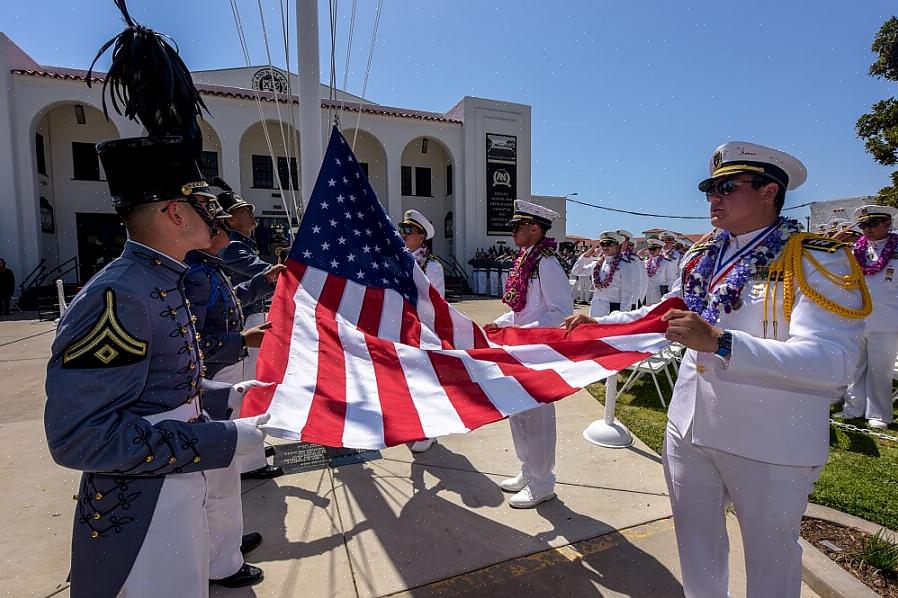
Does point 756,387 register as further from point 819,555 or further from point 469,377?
point 819,555

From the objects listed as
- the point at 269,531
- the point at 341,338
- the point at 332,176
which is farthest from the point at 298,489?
the point at 332,176

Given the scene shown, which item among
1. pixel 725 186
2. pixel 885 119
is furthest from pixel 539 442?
pixel 885 119

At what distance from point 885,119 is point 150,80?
58.6ft

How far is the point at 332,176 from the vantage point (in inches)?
129

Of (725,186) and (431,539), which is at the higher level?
(725,186)

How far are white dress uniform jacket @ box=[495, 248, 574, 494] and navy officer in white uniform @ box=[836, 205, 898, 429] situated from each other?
4052 millimetres

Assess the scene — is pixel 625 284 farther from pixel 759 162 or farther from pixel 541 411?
pixel 759 162

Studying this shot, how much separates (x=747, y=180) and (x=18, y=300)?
21.7 meters

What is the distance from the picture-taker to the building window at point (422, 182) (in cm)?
2425

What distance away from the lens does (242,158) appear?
68.3ft

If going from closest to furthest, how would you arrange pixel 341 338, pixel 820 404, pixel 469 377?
pixel 820 404
pixel 469 377
pixel 341 338

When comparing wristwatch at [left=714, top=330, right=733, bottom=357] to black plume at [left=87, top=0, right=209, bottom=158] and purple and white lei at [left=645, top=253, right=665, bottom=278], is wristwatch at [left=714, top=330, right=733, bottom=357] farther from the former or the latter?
purple and white lei at [left=645, top=253, right=665, bottom=278]

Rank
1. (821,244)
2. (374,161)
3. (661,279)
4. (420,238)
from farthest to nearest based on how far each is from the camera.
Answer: (374,161)
(661,279)
(420,238)
(821,244)

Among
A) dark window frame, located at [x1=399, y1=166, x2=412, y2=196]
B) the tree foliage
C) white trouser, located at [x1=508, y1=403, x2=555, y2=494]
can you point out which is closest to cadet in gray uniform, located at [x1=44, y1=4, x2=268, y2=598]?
white trouser, located at [x1=508, y1=403, x2=555, y2=494]
